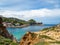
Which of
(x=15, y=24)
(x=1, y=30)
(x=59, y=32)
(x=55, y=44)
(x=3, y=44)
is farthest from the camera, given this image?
(x=15, y=24)

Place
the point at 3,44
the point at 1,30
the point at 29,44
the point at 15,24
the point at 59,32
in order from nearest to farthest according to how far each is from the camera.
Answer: the point at 3,44
the point at 29,44
the point at 59,32
the point at 1,30
the point at 15,24

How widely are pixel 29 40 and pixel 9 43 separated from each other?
2971mm

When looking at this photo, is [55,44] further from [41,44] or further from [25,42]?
[25,42]

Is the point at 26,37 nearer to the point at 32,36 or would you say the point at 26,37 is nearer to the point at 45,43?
the point at 32,36

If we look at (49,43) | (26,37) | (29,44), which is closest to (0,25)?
(26,37)

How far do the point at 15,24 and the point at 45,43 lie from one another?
554ft

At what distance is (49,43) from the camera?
22828 mm

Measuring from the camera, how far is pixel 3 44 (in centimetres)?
2716

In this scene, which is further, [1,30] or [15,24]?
[15,24]

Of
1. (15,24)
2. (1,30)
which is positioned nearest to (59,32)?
(1,30)

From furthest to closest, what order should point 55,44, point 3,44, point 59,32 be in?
point 59,32 < point 3,44 < point 55,44

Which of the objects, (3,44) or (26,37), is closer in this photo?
(3,44)

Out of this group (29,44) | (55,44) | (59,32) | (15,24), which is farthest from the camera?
(15,24)

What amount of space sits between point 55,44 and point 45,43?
0.98 meters
